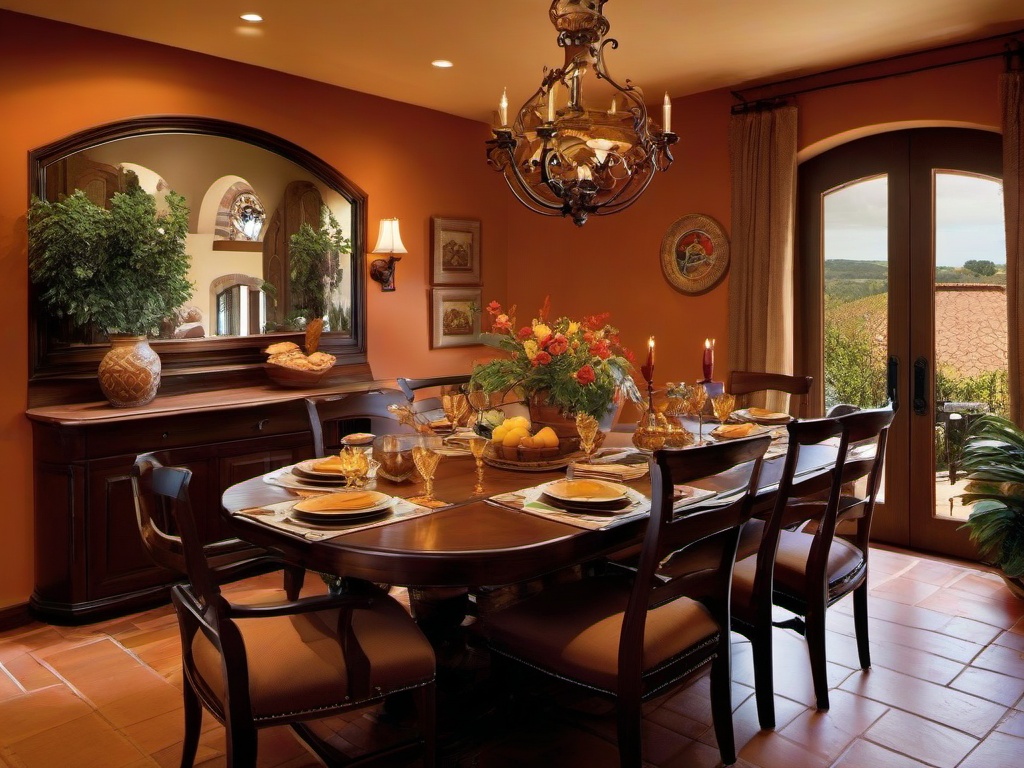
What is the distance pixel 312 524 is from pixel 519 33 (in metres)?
2.74

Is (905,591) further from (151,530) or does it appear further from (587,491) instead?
(151,530)

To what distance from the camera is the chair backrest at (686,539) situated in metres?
1.97

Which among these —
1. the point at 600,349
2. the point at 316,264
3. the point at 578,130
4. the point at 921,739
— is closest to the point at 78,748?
the point at 600,349

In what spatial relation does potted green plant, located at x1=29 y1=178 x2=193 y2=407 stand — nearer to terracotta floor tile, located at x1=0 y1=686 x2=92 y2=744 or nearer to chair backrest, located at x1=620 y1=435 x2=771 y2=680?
terracotta floor tile, located at x1=0 y1=686 x2=92 y2=744

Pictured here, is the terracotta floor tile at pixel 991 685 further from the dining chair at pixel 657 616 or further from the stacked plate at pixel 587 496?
the stacked plate at pixel 587 496

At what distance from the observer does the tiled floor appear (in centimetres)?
245

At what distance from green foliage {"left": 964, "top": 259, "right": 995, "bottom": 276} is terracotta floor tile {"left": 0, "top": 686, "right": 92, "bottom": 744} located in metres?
4.38

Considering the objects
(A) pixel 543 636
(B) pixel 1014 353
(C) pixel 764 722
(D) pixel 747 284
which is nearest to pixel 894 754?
(C) pixel 764 722

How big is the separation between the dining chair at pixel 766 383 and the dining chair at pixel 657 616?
4.75 feet

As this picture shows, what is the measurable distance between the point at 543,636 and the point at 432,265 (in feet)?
12.0

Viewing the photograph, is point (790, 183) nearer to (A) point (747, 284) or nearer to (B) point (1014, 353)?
(A) point (747, 284)

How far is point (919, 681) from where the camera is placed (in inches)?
115

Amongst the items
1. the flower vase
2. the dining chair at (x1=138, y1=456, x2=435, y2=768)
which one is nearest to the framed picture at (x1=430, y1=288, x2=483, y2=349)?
the flower vase

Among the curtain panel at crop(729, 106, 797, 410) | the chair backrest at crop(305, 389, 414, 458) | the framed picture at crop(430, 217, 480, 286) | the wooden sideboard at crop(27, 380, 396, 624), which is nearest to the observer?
the chair backrest at crop(305, 389, 414, 458)
